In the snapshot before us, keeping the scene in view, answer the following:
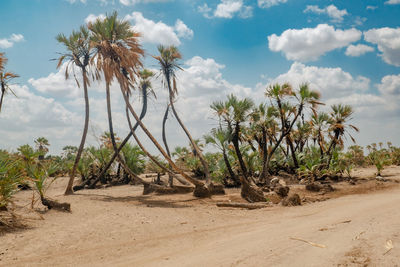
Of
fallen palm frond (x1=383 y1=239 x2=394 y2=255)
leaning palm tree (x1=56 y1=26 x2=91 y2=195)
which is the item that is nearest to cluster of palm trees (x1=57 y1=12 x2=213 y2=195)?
leaning palm tree (x1=56 y1=26 x2=91 y2=195)

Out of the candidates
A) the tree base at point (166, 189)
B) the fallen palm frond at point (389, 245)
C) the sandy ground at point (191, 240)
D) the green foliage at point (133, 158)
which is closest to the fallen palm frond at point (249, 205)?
the sandy ground at point (191, 240)

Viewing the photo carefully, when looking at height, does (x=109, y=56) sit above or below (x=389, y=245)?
above

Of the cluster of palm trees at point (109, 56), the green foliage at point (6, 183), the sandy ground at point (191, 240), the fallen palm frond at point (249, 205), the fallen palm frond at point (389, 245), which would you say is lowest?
the fallen palm frond at point (249, 205)

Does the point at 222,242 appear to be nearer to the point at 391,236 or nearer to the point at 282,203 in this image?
the point at 391,236

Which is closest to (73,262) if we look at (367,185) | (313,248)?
(313,248)

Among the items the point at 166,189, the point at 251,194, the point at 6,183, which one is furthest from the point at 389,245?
the point at 166,189

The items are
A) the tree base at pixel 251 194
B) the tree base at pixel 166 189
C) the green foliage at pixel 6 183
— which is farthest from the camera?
the tree base at pixel 166 189

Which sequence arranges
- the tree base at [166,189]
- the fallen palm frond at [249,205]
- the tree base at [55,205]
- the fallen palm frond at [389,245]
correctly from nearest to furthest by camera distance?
the fallen palm frond at [389,245]
the tree base at [55,205]
the fallen palm frond at [249,205]
the tree base at [166,189]

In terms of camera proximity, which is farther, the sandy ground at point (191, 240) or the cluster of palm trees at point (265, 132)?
the cluster of palm trees at point (265, 132)

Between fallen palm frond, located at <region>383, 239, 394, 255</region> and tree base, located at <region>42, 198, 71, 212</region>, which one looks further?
tree base, located at <region>42, 198, 71, 212</region>

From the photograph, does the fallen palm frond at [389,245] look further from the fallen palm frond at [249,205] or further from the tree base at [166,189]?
the tree base at [166,189]

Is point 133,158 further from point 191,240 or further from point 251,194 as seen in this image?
point 191,240

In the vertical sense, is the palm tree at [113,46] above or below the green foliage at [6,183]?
above

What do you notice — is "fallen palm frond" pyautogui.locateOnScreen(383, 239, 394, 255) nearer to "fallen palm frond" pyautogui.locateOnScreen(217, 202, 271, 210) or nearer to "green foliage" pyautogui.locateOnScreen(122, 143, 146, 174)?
"fallen palm frond" pyautogui.locateOnScreen(217, 202, 271, 210)
